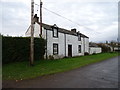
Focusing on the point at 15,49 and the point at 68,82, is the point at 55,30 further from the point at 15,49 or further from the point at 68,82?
the point at 68,82

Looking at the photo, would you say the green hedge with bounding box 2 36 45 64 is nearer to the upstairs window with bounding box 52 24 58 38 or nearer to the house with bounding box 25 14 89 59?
the house with bounding box 25 14 89 59

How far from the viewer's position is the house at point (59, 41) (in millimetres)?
23094

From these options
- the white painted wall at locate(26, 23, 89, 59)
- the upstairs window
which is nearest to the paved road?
the white painted wall at locate(26, 23, 89, 59)

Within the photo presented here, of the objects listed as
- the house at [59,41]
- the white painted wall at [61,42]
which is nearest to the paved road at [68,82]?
the house at [59,41]

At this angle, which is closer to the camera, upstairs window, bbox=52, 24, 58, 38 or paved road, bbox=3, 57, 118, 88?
paved road, bbox=3, 57, 118, 88

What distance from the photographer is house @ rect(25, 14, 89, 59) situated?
23.1 m

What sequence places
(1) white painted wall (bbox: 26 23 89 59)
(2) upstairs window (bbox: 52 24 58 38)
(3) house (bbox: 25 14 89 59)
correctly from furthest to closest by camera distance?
(2) upstairs window (bbox: 52 24 58 38)
(1) white painted wall (bbox: 26 23 89 59)
(3) house (bbox: 25 14 89 59)

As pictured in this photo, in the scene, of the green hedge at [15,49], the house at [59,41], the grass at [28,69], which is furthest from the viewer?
the house at [59,41]

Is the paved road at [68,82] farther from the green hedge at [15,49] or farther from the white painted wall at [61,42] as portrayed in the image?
the white painted wall at [61,42]

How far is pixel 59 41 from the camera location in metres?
25.8

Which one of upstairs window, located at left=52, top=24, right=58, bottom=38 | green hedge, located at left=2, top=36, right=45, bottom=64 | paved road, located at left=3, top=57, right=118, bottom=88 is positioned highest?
upstairs window, located at left=52, top=24, right=58, bottom=38

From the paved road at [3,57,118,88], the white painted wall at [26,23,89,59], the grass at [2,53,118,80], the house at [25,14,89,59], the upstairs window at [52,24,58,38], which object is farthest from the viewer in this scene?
the upstairs window at [52,24,58,38]

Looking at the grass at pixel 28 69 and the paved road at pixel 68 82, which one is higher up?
the grass at pixel 28 69

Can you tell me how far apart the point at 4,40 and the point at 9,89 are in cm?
900
